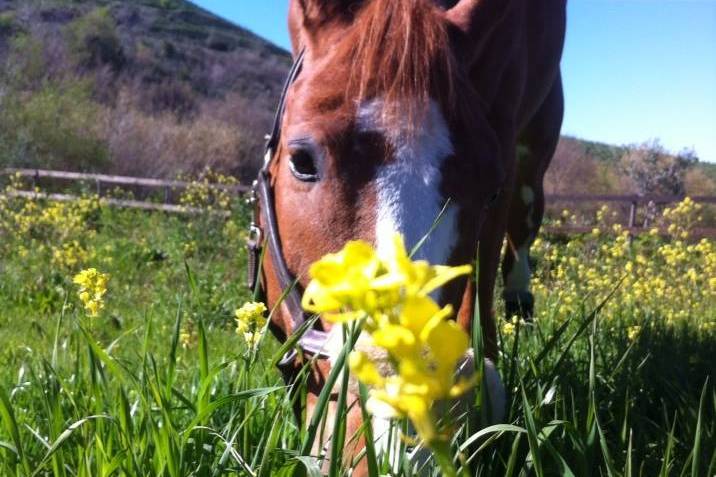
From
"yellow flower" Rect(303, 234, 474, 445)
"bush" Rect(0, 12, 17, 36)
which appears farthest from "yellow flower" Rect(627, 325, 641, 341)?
"bush" Rect(0, 12, 17, 36)

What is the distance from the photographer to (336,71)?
1.96 meters

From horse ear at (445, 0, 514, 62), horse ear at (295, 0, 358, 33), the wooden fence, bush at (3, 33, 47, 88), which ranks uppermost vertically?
bush at (3, 33, 47, 88)

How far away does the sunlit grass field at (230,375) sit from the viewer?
4.69 feet

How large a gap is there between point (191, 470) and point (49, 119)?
65.3 ft

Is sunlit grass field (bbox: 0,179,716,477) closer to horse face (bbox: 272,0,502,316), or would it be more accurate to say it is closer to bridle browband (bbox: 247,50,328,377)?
bridle browband (bbox: 247,50,328,377)

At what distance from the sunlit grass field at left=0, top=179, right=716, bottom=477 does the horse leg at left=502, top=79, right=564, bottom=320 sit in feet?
0.72

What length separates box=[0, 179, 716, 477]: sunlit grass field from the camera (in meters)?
1.43

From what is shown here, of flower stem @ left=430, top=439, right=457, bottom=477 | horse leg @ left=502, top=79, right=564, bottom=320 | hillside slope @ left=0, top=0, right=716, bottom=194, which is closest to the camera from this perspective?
flower stem @ left=430, top=439, right=457, bottom=477

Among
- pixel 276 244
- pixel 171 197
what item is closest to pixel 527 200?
pixel 276 244

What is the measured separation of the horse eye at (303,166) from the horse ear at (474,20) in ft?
2.25

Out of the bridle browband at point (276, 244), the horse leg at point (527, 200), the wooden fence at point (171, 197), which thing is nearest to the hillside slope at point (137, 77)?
the wooden fence at point (171, 197)

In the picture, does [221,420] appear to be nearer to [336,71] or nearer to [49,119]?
[336,71]

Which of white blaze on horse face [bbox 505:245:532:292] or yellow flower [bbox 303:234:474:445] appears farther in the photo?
white blaze on horse face [bbox 505:245:532:292]

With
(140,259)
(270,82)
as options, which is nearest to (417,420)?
(140,259)
